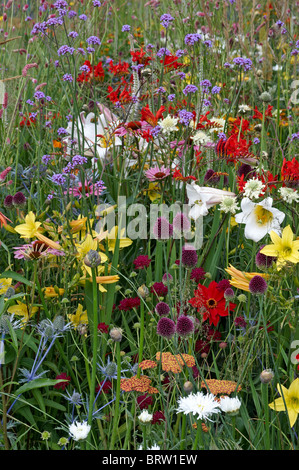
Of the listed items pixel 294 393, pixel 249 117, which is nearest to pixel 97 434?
pixel 294 393

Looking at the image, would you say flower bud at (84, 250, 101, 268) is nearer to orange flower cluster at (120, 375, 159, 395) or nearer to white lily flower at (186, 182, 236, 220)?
orange flower cluster at (120, 375, 159, 395)

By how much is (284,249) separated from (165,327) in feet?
1.20

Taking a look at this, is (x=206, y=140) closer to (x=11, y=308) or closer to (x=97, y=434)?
(x=11, y=308)

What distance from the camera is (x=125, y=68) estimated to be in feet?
7.66

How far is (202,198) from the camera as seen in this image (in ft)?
5.34

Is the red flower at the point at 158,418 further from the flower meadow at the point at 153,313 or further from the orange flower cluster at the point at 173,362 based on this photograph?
the orange flower cluster at the point at 173,362

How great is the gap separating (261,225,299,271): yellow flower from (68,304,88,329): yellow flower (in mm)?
594

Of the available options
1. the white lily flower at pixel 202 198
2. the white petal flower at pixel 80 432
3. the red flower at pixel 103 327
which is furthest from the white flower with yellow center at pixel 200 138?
the white petal flower at pixel 80 432

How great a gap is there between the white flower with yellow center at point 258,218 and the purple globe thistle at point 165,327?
0.46 m

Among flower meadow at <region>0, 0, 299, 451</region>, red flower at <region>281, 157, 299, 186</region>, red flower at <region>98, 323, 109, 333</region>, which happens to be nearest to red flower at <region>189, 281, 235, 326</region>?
flower meadow at <region>0, 0, 299, 451</region>

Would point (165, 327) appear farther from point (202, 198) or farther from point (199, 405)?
point (202, 198)

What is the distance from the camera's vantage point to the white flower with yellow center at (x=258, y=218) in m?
1.48

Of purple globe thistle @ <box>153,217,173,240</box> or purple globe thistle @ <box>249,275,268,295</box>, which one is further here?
purple globe thistle @ <box>153,217,173,240</box>

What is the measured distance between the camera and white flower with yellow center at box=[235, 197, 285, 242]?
1481mm
